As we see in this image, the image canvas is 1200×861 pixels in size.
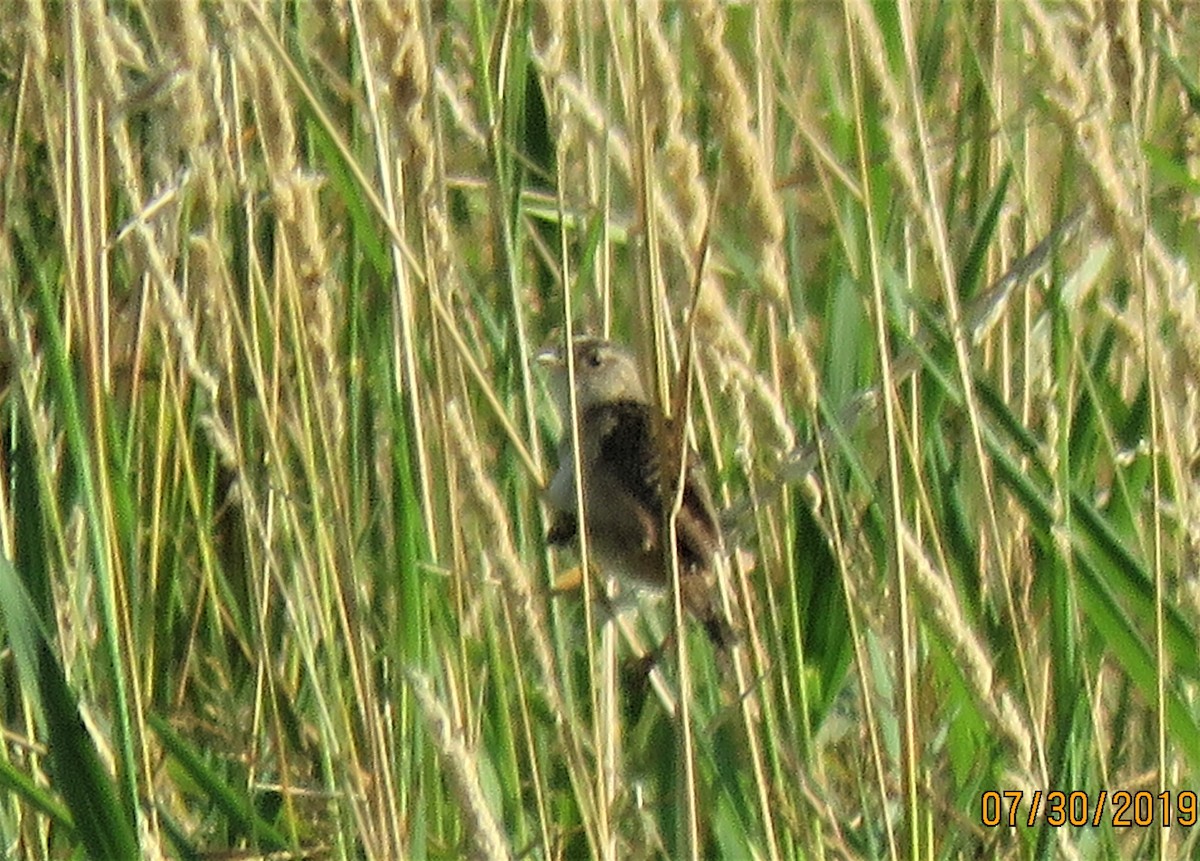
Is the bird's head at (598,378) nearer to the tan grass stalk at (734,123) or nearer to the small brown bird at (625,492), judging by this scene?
the small brown bird at (625,492)

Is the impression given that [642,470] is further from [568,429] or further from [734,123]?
[734,123]

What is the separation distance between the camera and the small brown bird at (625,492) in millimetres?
1991

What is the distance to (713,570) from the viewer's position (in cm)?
191

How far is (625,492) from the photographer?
2.39 meters

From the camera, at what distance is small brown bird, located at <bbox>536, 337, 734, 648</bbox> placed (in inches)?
78.4

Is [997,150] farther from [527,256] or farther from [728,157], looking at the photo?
[728,157]
